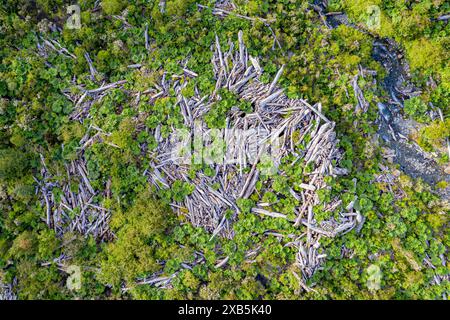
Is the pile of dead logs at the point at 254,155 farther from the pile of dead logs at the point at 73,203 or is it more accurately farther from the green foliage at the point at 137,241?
the pile of dead logs at the point at 73,203

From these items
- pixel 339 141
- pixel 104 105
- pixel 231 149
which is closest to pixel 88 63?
pixel 104 105

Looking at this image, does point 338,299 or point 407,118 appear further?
point 407,118

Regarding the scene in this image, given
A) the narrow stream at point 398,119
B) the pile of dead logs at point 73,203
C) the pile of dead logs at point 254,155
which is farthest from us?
the narrow stream at point 398,119

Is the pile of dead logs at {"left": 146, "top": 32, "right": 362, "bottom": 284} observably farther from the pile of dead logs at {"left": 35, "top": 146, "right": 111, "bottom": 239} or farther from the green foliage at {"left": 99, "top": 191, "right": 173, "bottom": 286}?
the pile of dead logs at {"left": 35, "top": 146, "right": 111, "bottom": 239}

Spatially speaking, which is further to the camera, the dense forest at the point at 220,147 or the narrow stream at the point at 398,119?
the narrow stream at the point at 398,119

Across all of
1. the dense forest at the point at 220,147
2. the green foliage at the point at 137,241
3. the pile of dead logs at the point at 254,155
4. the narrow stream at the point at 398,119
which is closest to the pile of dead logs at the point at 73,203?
the dense forest at the point at 220,147

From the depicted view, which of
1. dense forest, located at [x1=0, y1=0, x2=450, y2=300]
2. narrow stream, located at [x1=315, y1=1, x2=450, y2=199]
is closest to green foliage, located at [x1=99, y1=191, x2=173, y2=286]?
dense forest, located at [x1=0, y1=0, x2=450, y2=300]

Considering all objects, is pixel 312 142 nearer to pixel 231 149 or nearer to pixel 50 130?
pixel 231 149

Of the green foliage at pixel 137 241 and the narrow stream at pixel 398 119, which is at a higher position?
the narrow stream at pixel 398 119
